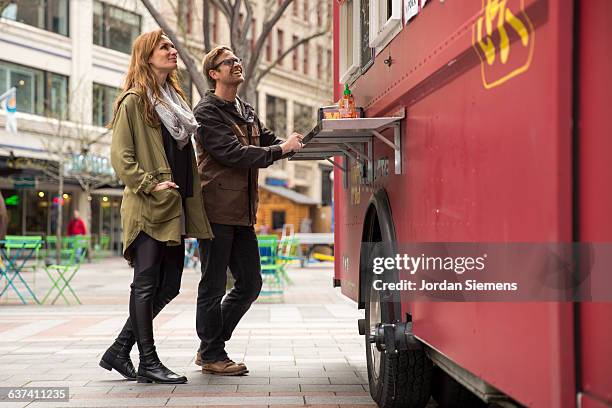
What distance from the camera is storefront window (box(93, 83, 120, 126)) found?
3422 cm

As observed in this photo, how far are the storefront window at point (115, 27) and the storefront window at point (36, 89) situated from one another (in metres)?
2.58

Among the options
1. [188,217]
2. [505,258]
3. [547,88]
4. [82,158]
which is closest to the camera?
[547,88]

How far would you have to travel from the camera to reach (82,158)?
2998 cm

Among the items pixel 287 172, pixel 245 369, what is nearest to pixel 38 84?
pixel 287 172

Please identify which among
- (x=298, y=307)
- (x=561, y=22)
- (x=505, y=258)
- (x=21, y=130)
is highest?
(x=21, y=130)

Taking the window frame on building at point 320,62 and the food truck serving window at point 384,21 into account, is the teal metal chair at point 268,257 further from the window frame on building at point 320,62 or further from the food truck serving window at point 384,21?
the window frame on building at point 320,62

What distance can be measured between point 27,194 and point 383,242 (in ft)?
94.6

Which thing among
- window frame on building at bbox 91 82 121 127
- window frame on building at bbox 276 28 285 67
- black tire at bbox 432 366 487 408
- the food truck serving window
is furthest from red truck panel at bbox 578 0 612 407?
window frame on building at bbox 276 28 285 67

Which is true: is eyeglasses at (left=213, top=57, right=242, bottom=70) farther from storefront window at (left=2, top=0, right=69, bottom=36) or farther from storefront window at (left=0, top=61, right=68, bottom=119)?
storefront window at (left=2, top=0, right=69, bottom=36)

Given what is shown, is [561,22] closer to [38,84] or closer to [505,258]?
[505,258]

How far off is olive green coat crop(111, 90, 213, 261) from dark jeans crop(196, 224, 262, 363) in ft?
0.89

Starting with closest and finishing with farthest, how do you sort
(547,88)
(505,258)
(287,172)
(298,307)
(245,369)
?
(547,88) < (505,258) < (245,369) < (298,307) < (287,172)

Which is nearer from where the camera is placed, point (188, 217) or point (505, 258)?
point (505, 258)

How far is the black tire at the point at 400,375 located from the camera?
4258mm
